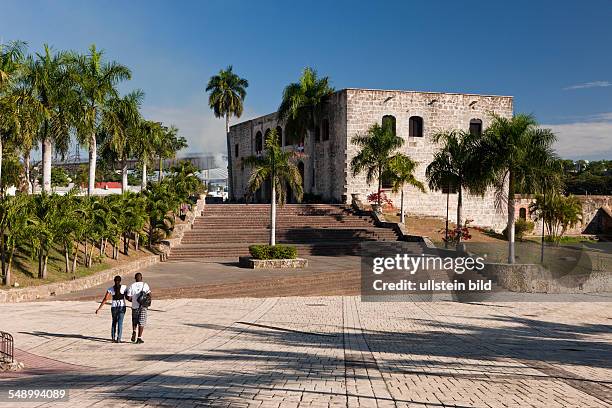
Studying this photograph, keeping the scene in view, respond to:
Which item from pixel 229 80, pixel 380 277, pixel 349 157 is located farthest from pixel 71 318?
pixel 229 80

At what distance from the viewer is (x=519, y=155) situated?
79.3ft

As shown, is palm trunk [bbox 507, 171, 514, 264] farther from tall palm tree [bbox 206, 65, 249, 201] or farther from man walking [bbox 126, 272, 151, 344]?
tall palm tree [bbox 206, 65, 249, 201]

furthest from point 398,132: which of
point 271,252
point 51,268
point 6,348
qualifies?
point 6,348

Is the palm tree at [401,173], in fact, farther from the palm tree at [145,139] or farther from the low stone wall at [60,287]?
the low stone wall at [60,287]

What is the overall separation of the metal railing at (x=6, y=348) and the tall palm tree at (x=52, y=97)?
56.9 feet

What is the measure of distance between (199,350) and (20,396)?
14.8 feet

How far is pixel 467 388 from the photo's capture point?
9.39 metres

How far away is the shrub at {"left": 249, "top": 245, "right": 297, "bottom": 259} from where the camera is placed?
27.6 metres

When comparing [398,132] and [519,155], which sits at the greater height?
[398,132]

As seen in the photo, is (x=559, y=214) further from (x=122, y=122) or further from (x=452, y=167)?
(x=122, y=122)

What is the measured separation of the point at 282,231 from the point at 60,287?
674 inches

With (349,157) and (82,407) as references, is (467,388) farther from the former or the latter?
(349,157)

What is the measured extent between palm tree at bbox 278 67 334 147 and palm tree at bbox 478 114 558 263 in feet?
66.5

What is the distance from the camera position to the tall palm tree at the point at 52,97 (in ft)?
89.1
